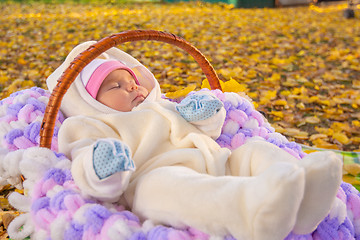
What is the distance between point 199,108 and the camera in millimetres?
1639

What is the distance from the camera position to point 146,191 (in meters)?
1.32

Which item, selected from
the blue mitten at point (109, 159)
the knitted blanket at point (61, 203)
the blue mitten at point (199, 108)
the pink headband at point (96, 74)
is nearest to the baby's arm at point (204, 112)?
the blue mitten at point (199, 108)

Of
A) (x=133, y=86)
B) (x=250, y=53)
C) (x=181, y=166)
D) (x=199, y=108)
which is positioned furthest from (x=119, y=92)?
(x=250, y=53)

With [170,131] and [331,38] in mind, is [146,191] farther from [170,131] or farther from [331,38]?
[331,38]

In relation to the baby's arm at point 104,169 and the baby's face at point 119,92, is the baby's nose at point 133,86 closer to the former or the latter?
the baby's face at point 119,92

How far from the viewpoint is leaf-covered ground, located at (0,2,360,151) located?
3.38 metres

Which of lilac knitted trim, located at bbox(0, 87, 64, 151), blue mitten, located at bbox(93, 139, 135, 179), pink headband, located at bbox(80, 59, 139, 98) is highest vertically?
pink headband, located at bbox(80, 59, 139, 98)

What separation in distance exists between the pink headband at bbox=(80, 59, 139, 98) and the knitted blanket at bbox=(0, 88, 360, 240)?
0.76 feet

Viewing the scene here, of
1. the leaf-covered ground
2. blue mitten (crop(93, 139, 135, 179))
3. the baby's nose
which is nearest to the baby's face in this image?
the baby's nose

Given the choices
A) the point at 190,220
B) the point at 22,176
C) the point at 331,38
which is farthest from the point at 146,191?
the point at 331,38

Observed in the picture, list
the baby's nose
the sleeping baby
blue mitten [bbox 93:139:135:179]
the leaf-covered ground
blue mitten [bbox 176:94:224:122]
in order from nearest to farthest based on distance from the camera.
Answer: the sleeping baby
blue mitten [bbox 93:139:135:179]
blue mitten [bbox 176:94:224:122]
the baby's nose
the leaf-covered ground

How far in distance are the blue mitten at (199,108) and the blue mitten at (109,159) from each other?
0.48 meters

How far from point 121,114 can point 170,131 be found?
22 cm

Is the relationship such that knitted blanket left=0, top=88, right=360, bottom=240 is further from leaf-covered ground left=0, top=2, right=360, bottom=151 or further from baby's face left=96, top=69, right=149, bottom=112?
leaf-covered ground left=0, top=2, right=360, bottom=151
